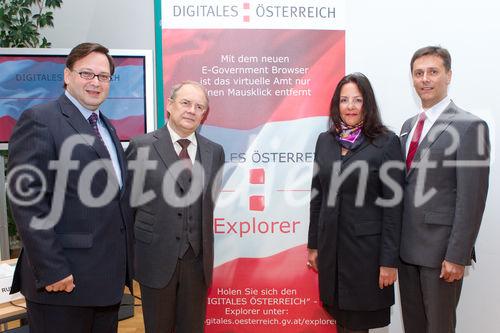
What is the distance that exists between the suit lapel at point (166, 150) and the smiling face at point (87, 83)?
1.20 feet

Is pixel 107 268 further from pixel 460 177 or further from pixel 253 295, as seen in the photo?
pixel 460 177

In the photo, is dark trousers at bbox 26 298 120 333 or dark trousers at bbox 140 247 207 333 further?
dark trousers at bbox 140 247 207 333

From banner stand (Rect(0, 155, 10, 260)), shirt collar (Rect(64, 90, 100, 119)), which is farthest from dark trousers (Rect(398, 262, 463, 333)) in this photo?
banner stand (Rect(0, 155, 10, 260))

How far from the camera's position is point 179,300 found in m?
2.11

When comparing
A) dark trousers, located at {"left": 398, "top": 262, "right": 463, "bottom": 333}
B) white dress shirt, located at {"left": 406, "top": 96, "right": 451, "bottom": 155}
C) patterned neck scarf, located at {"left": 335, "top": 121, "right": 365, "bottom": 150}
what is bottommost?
dark trousers, located at {"left": 398, "top": 262, "right": 463, "bottom": 333}

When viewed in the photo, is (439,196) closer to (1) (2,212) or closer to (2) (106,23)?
(1) (2,212)

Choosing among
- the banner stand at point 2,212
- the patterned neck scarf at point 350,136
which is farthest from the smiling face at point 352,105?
the banner stand at point 2,212

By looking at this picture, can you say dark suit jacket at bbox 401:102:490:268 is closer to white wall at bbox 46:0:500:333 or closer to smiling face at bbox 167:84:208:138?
white wall at bbox 46:0:500:333

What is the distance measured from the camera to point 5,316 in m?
2.03

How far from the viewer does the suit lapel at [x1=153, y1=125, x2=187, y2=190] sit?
2.06m

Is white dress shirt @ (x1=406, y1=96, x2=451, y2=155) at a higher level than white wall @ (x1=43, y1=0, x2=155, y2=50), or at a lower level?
lower

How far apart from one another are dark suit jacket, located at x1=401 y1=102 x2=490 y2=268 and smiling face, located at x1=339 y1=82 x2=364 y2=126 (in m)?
0.31

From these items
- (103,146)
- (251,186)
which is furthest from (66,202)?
(251,186)

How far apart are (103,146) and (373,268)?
4.32 ft
